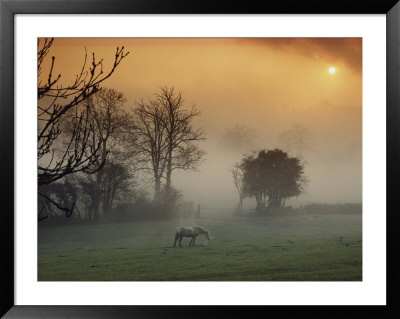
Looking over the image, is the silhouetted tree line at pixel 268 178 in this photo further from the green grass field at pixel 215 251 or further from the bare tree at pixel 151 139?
the bare tree at pixel 151 139

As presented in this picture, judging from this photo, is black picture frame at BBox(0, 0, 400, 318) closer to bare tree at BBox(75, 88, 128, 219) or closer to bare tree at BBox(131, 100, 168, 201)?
bare tree at BBox(75, 88, 128, 219)

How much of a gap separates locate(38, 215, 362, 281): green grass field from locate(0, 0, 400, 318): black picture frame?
41 centimetres

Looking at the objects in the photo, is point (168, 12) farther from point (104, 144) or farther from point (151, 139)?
point (104, 144)

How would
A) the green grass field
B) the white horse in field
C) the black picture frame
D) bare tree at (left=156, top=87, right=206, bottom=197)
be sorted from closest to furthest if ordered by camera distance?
the black picture frame → the green grass field → the white horse in field → bare tree at (left=156, top=87, right=206, bottom=197)

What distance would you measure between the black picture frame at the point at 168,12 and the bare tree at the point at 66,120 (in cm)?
52

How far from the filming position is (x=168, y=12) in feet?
10.6

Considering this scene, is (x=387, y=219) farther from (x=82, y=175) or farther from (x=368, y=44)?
(x=82, y=175)

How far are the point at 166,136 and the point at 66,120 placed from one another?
3.04ft

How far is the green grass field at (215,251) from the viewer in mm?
3727

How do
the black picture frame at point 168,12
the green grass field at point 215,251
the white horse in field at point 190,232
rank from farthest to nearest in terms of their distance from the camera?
the white horse in field at point 190,232 < the green grass field at point 215,251 < the black picture frame at point 168,12

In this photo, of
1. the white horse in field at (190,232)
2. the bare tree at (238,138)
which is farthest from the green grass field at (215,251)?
the bare tree at (238,138)

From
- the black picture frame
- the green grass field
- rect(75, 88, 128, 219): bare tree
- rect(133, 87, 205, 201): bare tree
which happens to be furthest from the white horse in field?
the black picture frame

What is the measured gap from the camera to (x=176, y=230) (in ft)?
13.5

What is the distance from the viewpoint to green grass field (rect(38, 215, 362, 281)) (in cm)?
373
